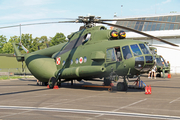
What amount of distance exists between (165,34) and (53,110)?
46.5 meters

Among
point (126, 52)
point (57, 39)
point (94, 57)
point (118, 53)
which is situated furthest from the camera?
point (57, 39)

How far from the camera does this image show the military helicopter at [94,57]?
43.7 feet

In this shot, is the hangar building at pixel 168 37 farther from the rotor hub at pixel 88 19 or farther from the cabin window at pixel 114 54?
the cabin window at pixel 114 54

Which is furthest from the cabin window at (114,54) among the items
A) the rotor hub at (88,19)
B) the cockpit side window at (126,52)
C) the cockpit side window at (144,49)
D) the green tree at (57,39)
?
the green tree at (57,39)

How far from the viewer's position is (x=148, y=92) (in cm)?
1305

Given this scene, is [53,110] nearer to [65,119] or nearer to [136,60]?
[65,119]

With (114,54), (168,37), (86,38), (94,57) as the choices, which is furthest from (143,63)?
(168,37)

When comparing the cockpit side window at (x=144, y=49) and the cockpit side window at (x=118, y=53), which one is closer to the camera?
the cockpit side window at (x=144, y=49)

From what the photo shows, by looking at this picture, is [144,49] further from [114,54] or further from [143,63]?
[114,54]

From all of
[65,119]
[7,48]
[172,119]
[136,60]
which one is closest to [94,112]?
[65,119]

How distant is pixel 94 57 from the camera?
573 inches

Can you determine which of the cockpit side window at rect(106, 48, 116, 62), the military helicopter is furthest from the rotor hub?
the cockpit side window at rect(106, 48, 116, 62)

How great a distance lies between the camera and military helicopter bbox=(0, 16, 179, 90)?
1333cm

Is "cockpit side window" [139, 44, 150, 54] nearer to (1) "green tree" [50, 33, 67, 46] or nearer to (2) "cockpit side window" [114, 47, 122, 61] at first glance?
(2) "cockpit side window" [114, 47, 122, 61]
